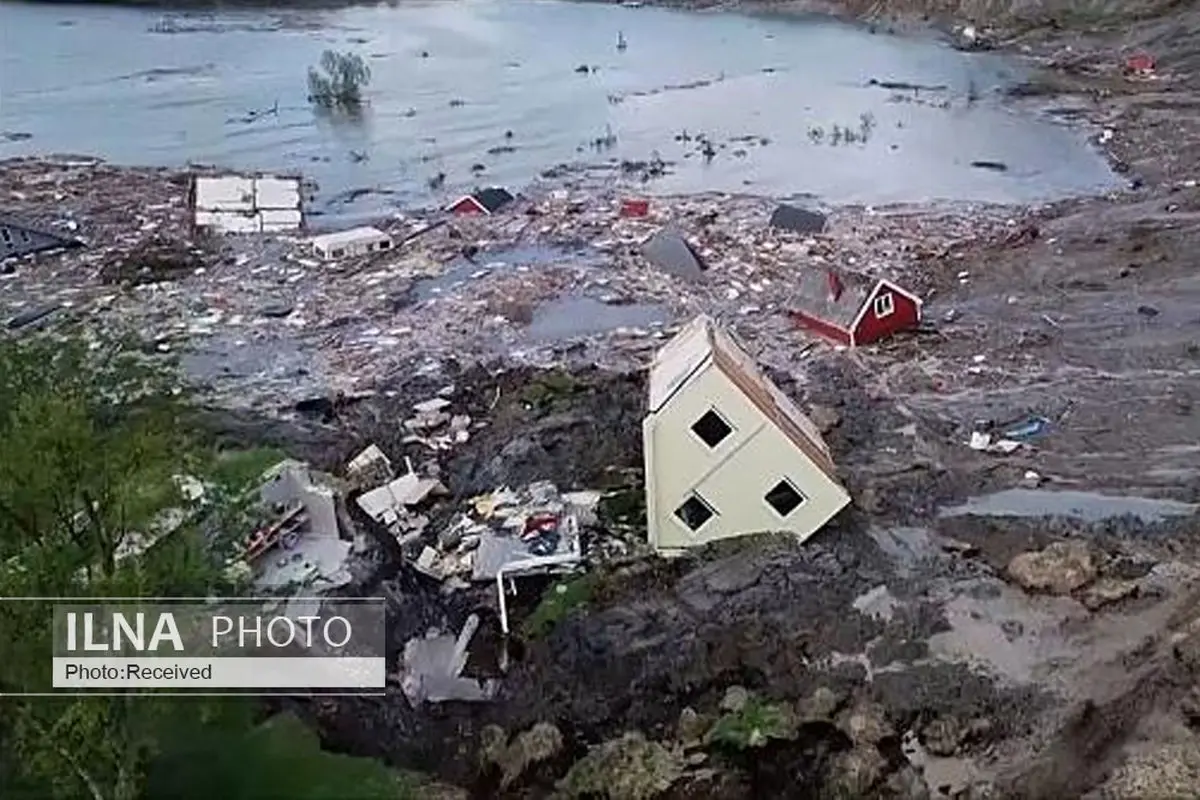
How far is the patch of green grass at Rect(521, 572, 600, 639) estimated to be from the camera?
12.7 m

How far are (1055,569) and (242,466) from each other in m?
8.21

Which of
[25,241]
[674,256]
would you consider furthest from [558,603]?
[25,241]

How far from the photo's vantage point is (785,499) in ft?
44.7

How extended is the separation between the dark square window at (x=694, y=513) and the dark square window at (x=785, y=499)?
65 cm

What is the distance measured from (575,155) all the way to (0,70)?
907 inches

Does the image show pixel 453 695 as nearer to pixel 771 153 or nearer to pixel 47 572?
pixel 47 572

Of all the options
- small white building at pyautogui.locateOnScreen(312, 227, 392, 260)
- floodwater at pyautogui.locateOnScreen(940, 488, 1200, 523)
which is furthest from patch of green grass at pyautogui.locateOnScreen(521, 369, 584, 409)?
small white building at pyautogui.locateOnScreen(312, 227, 392, 260)

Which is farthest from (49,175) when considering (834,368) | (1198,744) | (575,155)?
(1198,744)

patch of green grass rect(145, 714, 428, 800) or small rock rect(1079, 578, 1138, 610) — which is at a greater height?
small rock rect(1079, 578, 1138, 610)

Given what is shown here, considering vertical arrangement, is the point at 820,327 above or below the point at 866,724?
above

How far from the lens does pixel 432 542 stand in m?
14.3

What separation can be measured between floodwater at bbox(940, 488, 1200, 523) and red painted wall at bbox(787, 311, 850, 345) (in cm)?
490

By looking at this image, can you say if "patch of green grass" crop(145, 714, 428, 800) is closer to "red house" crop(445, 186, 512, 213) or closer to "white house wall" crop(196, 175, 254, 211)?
"red house" crop(445, 186, 512, 213)

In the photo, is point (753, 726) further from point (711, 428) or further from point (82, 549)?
point (82, 549)
